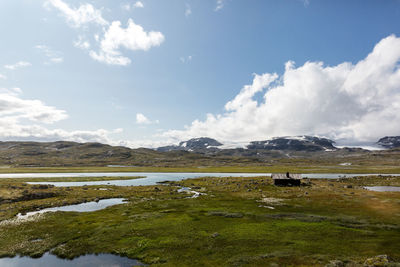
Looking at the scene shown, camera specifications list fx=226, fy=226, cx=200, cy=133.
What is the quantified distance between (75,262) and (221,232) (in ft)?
74.2

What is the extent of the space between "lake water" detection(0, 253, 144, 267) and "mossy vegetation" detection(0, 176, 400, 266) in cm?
123

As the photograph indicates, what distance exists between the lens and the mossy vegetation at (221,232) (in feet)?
100

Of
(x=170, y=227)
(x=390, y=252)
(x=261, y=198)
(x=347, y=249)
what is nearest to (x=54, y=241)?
(x=170, y=227)

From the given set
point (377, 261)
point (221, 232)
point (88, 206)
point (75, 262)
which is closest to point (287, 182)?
point (221, 232)

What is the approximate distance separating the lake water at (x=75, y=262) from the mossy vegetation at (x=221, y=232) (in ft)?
4.04

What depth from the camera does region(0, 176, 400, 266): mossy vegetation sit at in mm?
30516

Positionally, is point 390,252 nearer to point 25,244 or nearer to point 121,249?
point 121,249

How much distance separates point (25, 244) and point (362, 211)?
222 feet

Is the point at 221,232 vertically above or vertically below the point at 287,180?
below

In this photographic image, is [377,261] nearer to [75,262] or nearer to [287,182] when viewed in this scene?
[75,262]

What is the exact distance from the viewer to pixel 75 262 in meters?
31.5

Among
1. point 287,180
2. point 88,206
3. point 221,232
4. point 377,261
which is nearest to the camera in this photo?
point 377,261

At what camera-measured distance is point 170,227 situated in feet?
141

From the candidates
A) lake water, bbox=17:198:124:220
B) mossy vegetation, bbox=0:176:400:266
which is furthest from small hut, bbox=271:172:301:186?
lake water, bbox=17:198:124:220
